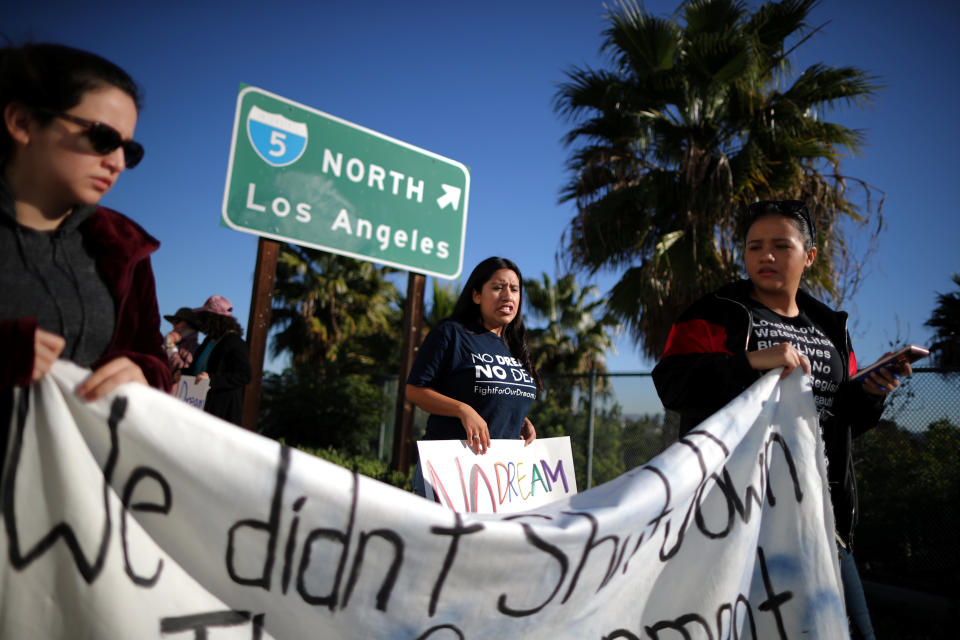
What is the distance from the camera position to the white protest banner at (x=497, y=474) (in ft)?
7.06

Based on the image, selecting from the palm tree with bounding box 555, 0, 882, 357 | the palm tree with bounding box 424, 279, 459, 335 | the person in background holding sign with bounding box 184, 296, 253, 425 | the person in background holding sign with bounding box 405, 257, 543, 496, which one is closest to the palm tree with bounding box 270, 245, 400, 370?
the palm tree with bounding box 424, 279, 459, 335

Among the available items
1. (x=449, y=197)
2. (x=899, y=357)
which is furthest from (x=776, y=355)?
(x=449, y=197)

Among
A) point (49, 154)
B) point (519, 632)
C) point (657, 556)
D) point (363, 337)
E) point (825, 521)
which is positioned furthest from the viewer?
point (363, 337)

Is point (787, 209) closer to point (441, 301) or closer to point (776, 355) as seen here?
point (776, 355)

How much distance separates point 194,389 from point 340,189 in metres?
1.82

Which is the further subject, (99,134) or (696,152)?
(696,152)

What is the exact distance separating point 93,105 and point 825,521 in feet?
6.81

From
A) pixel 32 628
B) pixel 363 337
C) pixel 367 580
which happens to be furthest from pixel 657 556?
pixel 363 337

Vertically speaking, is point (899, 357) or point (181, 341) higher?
point (181, 341)

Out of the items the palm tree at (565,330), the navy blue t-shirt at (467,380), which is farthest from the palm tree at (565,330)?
the navy blue t-shirt at (467,380)

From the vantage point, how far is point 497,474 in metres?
2.36

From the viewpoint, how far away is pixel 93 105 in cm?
112

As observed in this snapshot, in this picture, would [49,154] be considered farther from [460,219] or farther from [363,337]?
[363,337]

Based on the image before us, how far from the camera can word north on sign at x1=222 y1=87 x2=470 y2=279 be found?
3.68 meters
